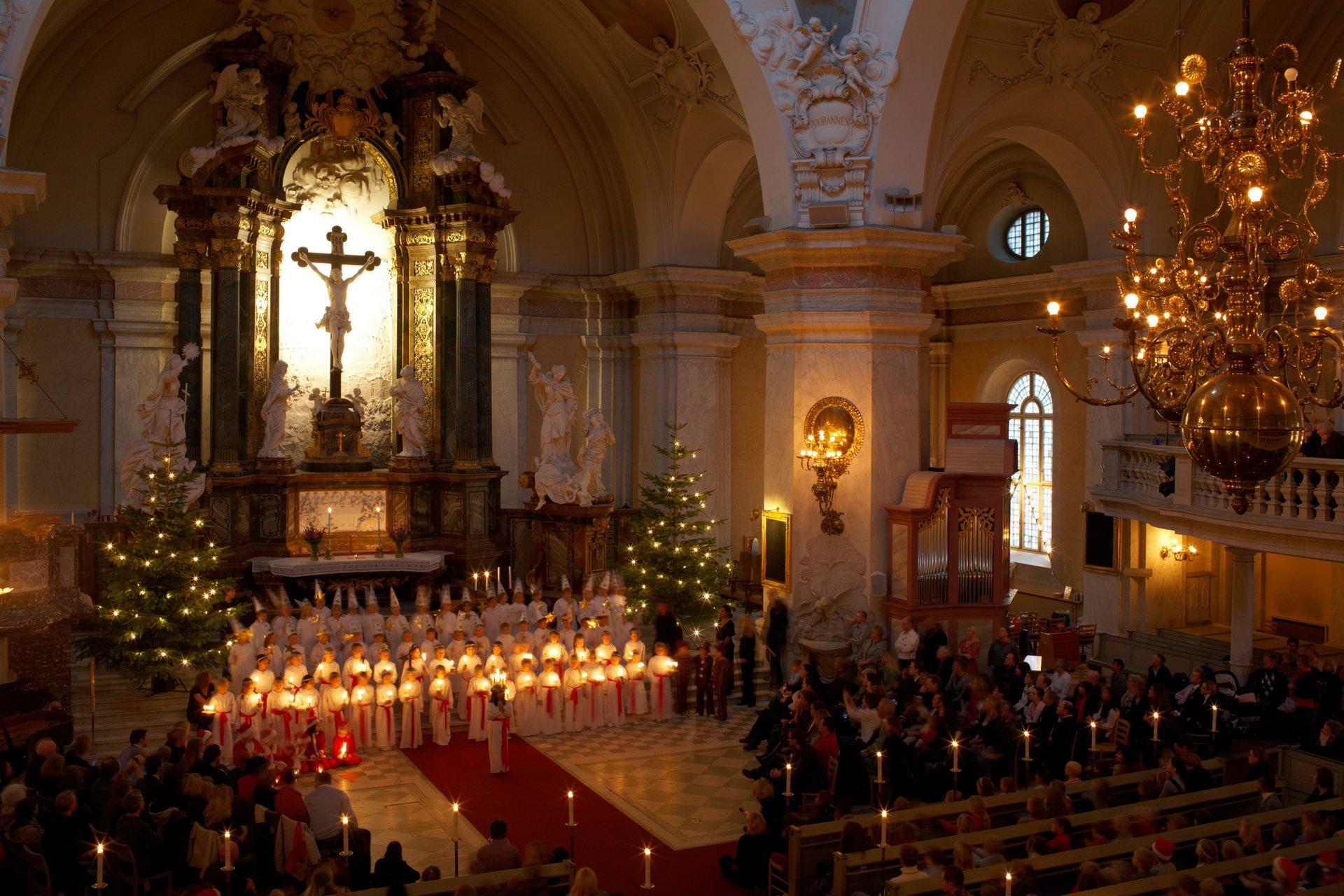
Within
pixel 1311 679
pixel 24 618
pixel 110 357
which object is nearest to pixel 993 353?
pixel 1311 679

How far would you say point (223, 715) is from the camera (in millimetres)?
12773

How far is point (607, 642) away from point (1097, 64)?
11322mm

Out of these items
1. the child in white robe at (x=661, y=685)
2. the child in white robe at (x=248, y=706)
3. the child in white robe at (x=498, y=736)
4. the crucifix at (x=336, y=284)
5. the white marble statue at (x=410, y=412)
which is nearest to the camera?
the child in white robe at (x=248, y=706)

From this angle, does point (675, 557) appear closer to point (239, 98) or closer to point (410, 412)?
point (410, 412)

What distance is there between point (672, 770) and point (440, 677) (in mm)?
2877

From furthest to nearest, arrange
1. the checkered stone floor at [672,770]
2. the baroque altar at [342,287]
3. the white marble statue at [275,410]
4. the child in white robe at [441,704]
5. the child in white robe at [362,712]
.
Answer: the white marble statue at [275,410] < the baroque altar at [342,287] < the child in white robe at [441,704] < the child in white robe at [362,712] < the checkered stone floor at [672,770]

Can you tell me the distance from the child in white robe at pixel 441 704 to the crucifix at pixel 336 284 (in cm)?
819

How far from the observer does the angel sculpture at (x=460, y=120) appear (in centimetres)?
2030

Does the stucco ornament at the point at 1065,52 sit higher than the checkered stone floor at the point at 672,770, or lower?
higher

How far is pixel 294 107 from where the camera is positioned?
1994 cm

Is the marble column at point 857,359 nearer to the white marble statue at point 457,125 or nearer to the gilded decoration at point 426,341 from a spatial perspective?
the white marble statue at point 457,125

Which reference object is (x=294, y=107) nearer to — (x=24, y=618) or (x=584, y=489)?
(x=584, y=489)

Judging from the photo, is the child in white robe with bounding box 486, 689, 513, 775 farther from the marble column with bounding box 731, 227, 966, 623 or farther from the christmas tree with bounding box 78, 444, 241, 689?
the marble column with bounding box 731, 227, 966, 623

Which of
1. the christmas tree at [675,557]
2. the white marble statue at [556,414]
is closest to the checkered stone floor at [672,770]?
the christmas tree at [675,557]
